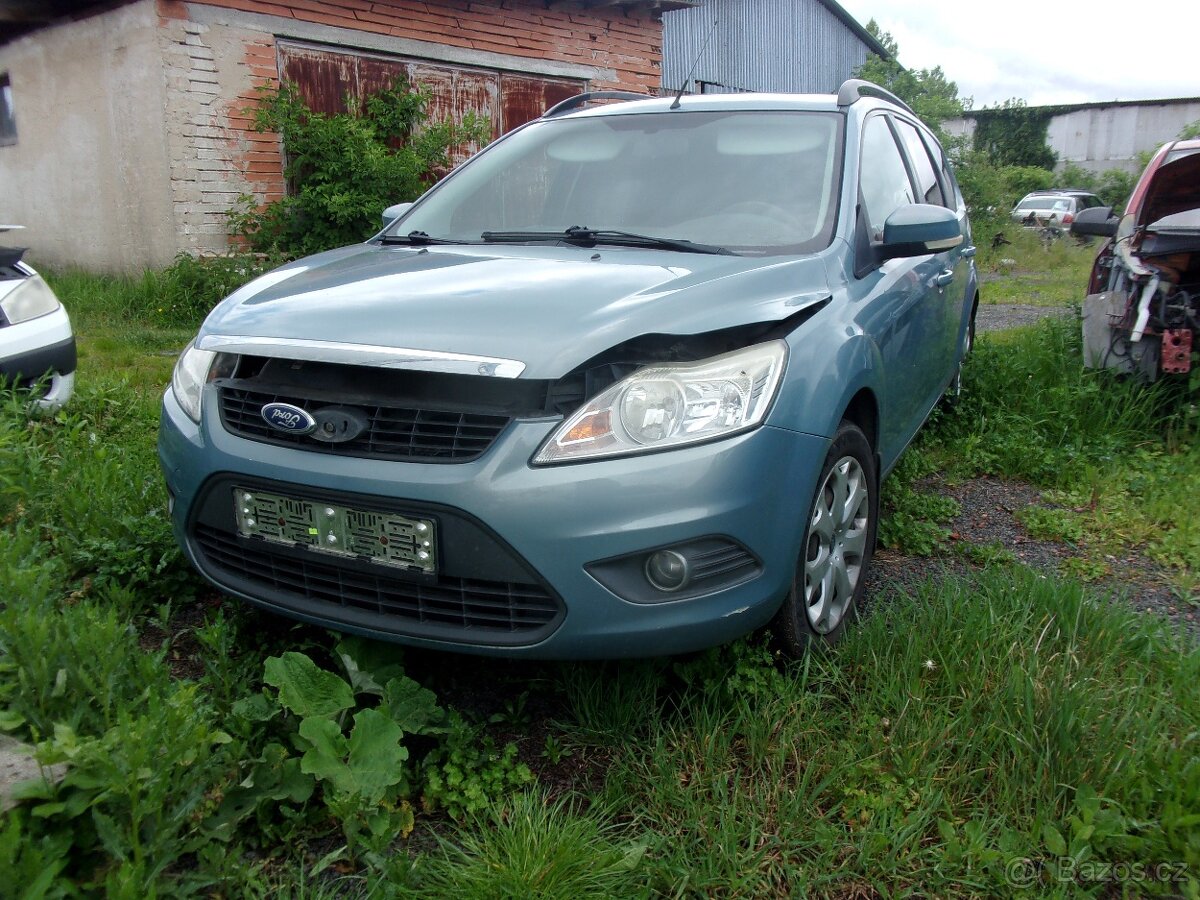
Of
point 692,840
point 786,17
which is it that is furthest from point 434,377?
point 786,17

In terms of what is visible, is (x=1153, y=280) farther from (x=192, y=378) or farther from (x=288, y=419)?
(x=192, y=378)

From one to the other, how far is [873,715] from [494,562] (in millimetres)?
1007

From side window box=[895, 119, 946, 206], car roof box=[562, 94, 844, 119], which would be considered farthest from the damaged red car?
car roof box=[562, 94, 844, 119]

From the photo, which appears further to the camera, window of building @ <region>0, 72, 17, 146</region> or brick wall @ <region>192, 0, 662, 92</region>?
window of building @ <region>0, 72, 17, 146</region>

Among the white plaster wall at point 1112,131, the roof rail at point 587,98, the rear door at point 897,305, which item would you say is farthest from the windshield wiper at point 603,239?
the white plaster wall at point 1112,131

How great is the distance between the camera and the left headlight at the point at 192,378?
8.45ft

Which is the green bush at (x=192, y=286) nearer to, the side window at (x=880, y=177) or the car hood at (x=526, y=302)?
the car hood at (x=526, y=302)

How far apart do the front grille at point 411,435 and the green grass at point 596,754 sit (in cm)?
53

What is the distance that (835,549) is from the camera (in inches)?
107

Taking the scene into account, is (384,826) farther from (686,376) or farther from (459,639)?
(686,376)

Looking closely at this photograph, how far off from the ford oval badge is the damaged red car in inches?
168

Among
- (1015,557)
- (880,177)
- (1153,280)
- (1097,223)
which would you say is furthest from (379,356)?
(1097,223)

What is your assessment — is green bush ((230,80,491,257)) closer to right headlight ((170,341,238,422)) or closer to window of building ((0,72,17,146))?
window of building ((0,72,17,146))

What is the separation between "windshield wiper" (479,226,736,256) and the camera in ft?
9.43
